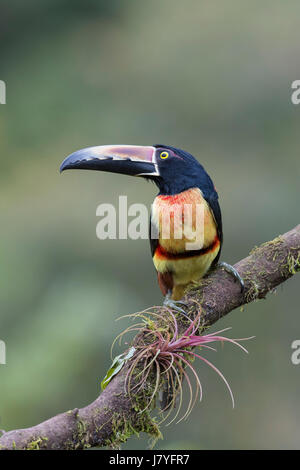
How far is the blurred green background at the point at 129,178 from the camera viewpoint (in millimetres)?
4672

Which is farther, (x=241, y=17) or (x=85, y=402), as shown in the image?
(x=241, y=17)

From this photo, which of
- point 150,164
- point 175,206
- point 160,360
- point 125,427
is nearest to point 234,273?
point 175,206

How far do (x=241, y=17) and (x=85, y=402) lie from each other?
5473 mm

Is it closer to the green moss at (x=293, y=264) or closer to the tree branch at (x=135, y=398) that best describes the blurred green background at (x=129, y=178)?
the tree branch at (x=135, y=398)

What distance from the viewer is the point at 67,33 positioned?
30.9 feet

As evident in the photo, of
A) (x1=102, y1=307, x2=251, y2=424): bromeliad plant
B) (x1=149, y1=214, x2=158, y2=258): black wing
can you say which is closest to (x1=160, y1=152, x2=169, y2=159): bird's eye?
(x1=149, y1=214, x2=158, y2=258): black wing

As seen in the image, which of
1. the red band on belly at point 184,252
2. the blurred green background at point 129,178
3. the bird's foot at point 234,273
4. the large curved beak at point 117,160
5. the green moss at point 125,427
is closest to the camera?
the green moss at point 125,427

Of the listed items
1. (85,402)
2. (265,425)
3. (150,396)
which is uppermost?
(150,396)

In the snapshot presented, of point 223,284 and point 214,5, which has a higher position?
point 214,5

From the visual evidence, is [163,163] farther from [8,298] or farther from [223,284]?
[8,298]

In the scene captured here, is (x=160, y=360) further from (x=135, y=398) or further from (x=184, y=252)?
(x=184, y=252)

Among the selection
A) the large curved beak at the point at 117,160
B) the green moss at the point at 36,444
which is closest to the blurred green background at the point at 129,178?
the large curved beak at the point at 117,160

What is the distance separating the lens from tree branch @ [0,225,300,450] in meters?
1.96

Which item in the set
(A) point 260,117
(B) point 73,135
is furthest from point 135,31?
(A) point 260,117
